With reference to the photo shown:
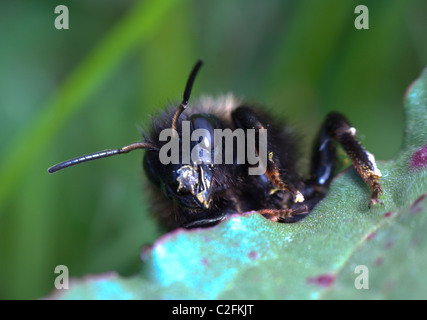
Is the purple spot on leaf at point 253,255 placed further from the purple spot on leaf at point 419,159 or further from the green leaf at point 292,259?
the purple spot on leaf at point 419,159

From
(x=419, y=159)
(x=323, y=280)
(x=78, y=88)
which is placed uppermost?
(x=78, y=88)

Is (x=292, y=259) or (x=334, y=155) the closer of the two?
(x=292, y=259)

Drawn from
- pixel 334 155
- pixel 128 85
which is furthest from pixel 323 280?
pixel 128 85

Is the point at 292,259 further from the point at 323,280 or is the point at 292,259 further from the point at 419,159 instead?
the point at 419,159

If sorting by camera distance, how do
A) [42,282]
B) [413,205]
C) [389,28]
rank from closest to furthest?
[413,205] < [42,282] < [389,28]

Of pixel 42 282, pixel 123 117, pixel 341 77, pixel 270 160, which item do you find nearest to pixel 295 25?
pixel 341 77

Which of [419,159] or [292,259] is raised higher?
[419,159]

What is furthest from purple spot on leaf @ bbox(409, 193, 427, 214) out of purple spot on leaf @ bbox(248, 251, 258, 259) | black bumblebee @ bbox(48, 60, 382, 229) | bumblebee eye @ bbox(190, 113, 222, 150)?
bumblebee eye @ bbox(190, 113, 222, 150)

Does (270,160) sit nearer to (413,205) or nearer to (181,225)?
(181,225)
